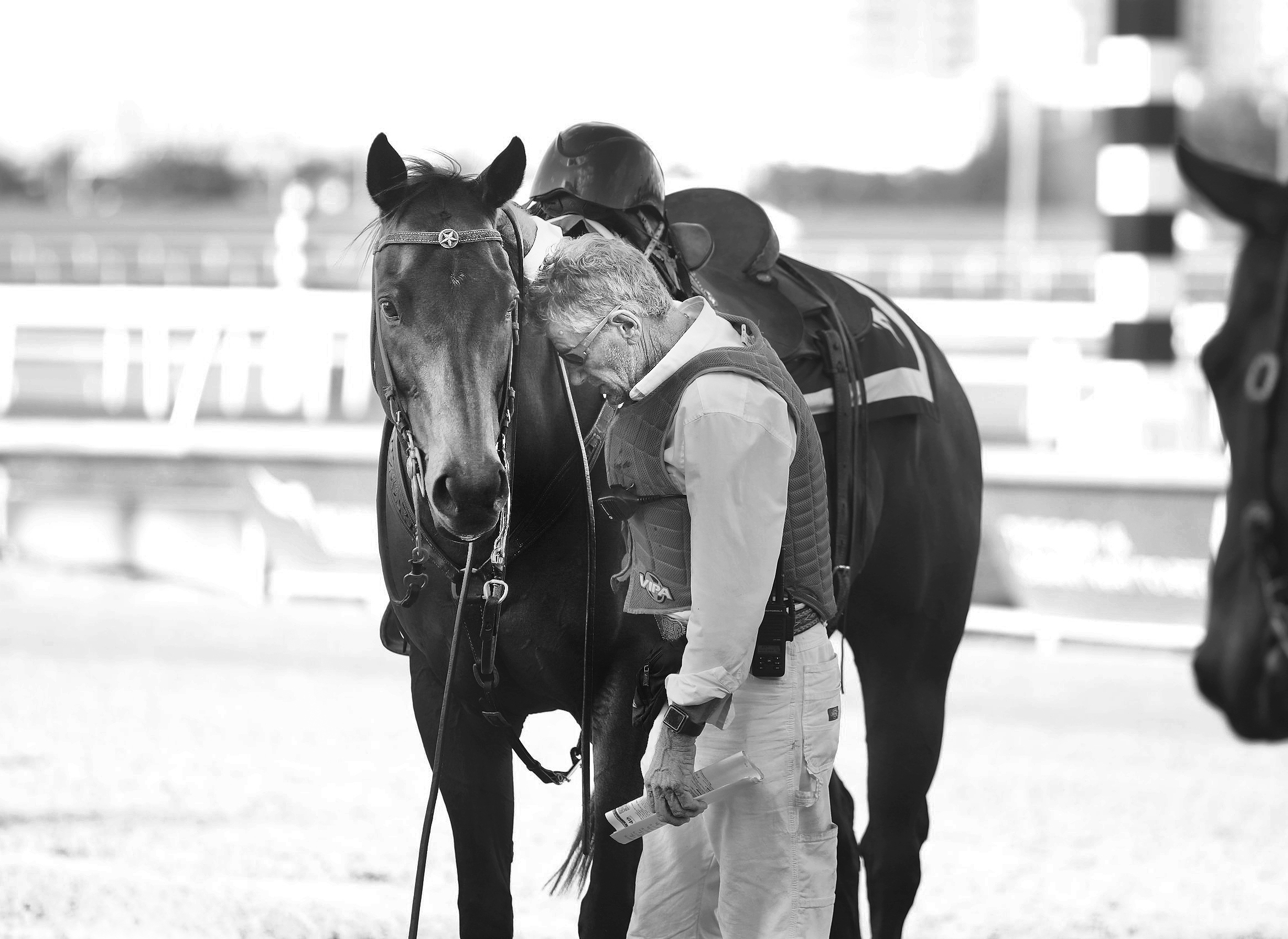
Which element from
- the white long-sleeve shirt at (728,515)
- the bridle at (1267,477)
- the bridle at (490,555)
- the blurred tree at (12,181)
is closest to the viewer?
the bridle at (1267,477)

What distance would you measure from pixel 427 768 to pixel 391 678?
1.99 m

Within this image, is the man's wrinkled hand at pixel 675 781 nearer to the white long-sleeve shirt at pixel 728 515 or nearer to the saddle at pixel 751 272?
the white long-sleeve shirt at pixel 728 515

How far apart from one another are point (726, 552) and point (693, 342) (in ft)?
1.10

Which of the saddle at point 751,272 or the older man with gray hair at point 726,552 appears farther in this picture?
the saddle at point 751,272

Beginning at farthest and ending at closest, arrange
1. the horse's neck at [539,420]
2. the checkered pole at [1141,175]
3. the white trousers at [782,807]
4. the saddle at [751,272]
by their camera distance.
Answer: the checkered pole at [1141,175], the saddle at [751,272], the horse's neck at [539,420], the white trousers at [782,807]

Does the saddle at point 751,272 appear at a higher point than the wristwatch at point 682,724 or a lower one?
higher

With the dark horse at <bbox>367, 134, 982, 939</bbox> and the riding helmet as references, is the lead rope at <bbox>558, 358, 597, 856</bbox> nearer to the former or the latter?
the dark horse at <bbox>367, 134, 982, 939</bbox>

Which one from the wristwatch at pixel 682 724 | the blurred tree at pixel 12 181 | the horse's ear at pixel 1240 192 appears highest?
the horse's ear at pixel 1240 192

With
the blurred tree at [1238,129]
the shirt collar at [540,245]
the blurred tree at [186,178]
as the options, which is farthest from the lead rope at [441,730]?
the blurred tree at [1238,129]

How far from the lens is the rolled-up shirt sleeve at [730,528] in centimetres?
243

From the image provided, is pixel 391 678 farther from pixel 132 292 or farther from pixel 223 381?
pixel 132 292

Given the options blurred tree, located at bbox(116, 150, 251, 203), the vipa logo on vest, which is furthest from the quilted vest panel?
blurred tree, located at bbox(116, 150, 251, 203)

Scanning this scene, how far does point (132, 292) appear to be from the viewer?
12203 mm

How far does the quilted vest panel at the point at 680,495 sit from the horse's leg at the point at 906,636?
3.98ft
